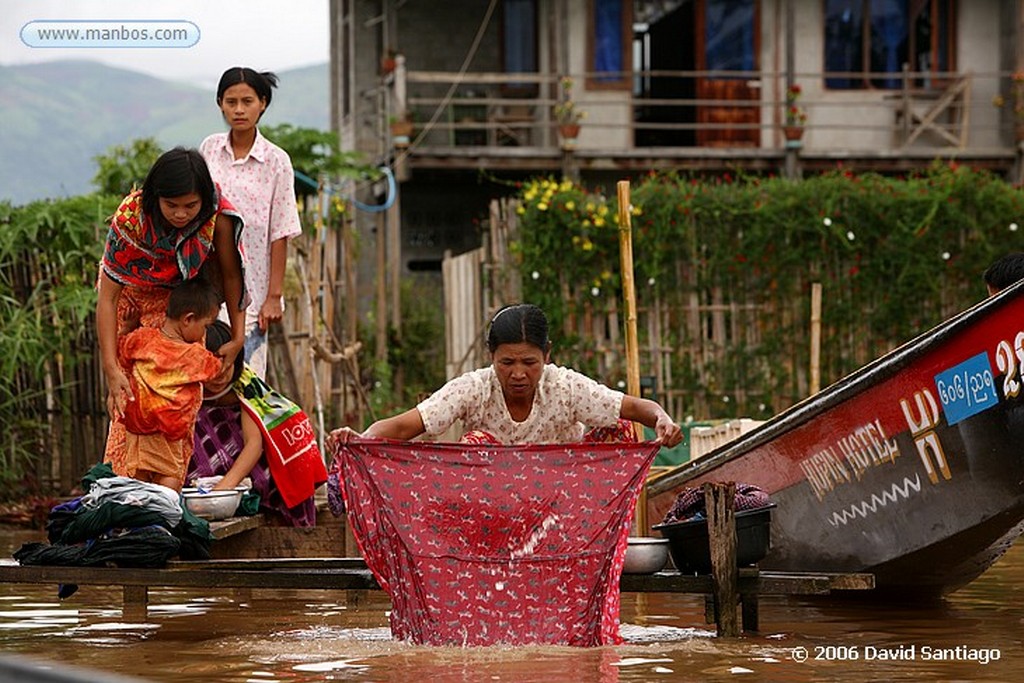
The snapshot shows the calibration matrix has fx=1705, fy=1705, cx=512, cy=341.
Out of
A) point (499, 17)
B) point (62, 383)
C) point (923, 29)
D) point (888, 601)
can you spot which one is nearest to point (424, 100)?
point (499, 17)

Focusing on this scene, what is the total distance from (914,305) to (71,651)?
30.2 feet

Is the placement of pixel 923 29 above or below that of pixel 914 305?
above

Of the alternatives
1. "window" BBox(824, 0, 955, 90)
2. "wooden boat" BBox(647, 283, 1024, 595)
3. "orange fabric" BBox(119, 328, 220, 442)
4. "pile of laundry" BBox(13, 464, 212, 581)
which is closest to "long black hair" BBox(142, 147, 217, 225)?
"orange fabric" BBox(119, 328, 220, 442)

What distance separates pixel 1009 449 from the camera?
5.98m

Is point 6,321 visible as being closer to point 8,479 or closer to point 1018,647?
point 8,479

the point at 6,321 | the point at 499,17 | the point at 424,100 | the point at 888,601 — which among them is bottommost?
the point at 888,601

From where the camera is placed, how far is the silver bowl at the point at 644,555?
5457 mm

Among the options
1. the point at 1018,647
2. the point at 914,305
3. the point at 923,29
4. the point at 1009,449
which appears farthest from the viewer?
the point at 923,29

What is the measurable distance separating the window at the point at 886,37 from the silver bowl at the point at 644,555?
13844mm

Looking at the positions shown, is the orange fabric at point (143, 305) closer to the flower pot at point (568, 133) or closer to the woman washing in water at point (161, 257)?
the woman washing in water at point (161, 257)

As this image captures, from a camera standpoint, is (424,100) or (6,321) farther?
(424,100)

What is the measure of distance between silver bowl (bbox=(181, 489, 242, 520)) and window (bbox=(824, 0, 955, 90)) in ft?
44.4

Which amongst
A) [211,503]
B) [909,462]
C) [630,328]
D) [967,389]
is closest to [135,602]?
[211,503]

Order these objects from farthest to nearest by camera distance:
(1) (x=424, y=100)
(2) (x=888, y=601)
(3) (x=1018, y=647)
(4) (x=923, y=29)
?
(4) (x=923, y=29)
(1) (x=424, y=100)
(2) (x=888, y=601)
(3) (x=1018, y=647)
